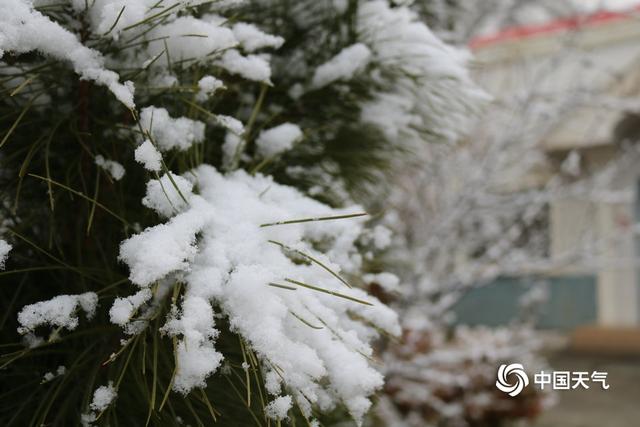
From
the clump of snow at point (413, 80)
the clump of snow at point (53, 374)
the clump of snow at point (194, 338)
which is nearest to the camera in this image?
the clump of snow at point (194, 338)

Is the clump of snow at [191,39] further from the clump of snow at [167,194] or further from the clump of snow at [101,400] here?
the clump of snow at [101,400]

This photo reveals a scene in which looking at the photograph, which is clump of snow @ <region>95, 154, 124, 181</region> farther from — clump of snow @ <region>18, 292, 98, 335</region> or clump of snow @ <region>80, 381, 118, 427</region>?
clump of snow @ <region>80, 381, 118, 427</region>

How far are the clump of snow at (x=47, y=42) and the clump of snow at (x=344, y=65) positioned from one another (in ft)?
1.53

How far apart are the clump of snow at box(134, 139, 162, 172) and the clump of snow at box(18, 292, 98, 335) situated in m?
0.17

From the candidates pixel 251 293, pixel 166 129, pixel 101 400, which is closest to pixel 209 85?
pixel 166 129

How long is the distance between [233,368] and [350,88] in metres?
0.64

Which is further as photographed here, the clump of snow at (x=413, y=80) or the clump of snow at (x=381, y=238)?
the clump of snow at (x=413, y=80)

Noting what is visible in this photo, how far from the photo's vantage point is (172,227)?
2.33ft

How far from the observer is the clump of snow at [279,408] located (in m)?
0.71

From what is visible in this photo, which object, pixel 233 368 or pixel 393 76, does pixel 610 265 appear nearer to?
pixel 393 76

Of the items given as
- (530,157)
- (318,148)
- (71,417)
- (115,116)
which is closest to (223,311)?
(71,417)

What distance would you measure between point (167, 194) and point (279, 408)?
0.93 ft

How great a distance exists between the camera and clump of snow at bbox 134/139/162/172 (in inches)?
29.5

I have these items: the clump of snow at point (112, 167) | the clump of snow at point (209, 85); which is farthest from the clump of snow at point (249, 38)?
the clump of snow at point (112, 167)
